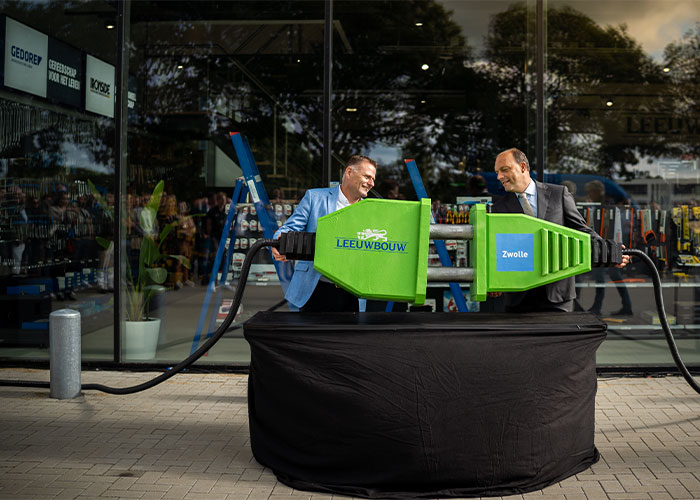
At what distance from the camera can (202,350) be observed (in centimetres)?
491

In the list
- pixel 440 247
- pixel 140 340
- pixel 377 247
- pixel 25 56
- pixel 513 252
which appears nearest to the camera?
pixel 377 247

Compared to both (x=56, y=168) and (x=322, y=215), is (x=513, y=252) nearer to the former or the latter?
(x=322, y=215)

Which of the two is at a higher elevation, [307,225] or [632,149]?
[632,149]

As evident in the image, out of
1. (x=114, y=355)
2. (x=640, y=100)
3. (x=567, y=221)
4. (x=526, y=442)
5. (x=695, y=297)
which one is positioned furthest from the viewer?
(x=640, y=100)

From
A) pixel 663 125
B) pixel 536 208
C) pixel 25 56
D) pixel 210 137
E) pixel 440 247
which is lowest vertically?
pixel 440 247

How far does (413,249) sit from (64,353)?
11.2ft

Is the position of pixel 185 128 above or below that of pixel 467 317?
above

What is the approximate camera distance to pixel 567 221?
4.98m

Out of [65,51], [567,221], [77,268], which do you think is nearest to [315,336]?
[567,221]

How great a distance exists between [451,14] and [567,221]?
378cm

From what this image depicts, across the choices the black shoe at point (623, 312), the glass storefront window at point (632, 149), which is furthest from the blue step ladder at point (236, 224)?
the black shoe at point (623, 312)

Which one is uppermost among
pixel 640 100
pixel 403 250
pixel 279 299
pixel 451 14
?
pixel 451 14

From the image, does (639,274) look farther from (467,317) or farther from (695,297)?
(467,317)

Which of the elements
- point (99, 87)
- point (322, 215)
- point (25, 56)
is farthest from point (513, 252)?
point (25, 56)
